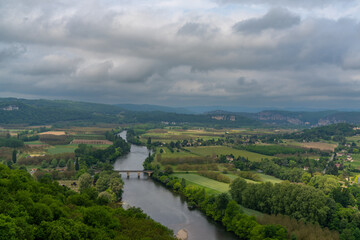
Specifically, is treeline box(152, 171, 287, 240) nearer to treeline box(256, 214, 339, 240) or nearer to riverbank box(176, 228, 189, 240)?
treeline box(256, 214, 339, 240)

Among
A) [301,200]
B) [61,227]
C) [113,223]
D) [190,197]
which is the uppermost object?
[61,227]

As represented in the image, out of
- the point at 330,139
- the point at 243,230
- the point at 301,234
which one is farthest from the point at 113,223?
the point at 330,139

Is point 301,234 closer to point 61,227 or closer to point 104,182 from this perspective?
point 61,227

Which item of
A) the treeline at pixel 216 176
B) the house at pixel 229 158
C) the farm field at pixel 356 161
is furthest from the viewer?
the house at pixel 229 158

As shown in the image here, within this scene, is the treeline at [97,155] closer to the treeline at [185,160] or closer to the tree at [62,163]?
the tree at [62,163]

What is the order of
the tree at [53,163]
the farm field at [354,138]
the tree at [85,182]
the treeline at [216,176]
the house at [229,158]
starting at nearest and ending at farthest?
the tree at [85,182] → the treeline at [216,176] → the tree at [53,163] → the house at [229,158] → the farm field at [354,138]

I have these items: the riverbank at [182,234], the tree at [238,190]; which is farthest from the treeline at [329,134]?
the riverbank at [182,234]
